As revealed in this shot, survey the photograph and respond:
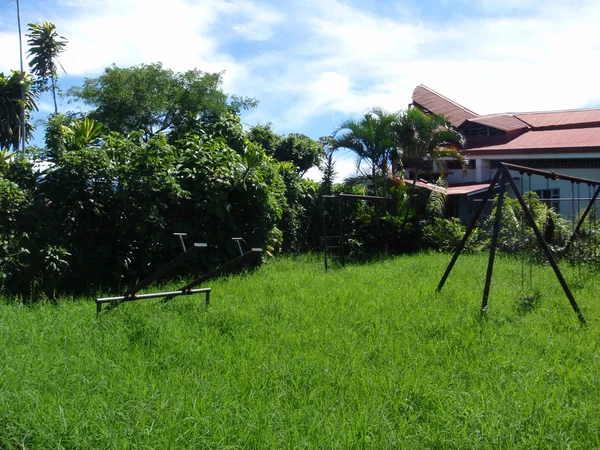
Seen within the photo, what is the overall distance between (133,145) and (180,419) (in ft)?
22.6

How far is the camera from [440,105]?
28469 millimetres

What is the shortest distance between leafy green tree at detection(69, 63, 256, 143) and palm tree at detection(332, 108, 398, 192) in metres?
13.1

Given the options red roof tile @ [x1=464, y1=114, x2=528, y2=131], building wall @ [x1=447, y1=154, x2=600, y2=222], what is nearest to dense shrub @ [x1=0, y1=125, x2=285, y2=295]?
building wall @ [x1=447, y1=154, x2=600, y2=222]

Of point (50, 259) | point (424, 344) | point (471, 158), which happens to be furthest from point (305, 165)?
point (424, 344)

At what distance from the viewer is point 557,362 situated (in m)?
4.67

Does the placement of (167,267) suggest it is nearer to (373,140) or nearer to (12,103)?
(373,140)

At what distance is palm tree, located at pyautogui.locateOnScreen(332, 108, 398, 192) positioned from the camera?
51.8 feet

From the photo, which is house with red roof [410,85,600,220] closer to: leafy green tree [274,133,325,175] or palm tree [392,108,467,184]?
palm tree [392,108,467,184]

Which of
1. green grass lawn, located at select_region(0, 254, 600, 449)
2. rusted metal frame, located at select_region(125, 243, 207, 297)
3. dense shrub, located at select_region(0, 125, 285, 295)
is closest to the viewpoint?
green grass lawn, located at select_region(0, 254, 600, 449)

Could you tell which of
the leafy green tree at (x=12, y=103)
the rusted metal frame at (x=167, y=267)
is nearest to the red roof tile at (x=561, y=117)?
the rusted metal frame at (x=167, y=267)

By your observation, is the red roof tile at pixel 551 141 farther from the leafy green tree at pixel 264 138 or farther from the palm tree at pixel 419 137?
the leafy green tree at pixel 264 138

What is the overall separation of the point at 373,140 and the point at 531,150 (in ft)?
24.9

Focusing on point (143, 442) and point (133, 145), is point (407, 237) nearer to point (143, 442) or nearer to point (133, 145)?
point (133, 145)

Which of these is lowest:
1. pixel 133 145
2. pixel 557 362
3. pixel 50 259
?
pixel 557 362
